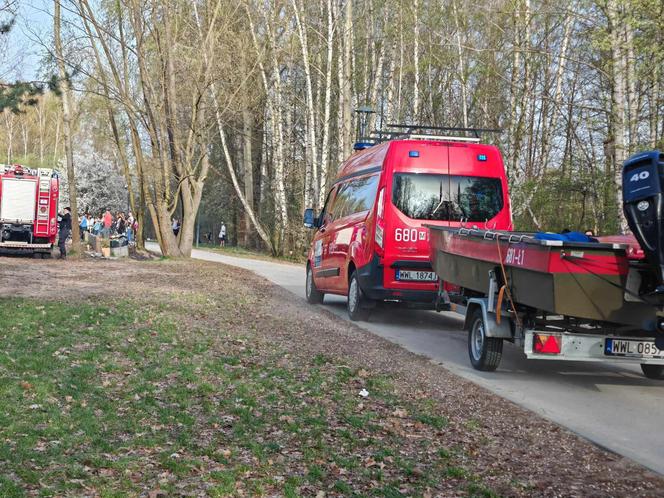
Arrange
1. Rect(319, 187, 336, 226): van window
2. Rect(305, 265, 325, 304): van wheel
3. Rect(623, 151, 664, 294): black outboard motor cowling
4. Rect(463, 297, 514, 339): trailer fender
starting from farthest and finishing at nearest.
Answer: Rect(305, 265, 325, 304): van wheel, Rect(319, 187, 336, 226): van window, Rect(463, 297, 514, 339): trailer fender, Rect(623, 151, 664, 294): black outboard motor cowling

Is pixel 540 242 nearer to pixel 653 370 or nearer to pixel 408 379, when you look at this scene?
pixel 408 379

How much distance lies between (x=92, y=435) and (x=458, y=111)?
3344cm

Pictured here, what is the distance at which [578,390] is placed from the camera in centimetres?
877

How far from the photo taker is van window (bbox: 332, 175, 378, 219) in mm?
13391

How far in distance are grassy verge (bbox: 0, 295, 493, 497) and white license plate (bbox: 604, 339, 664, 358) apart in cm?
228

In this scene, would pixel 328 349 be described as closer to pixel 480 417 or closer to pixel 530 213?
pixel 480 417

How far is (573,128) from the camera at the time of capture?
28.2 meters

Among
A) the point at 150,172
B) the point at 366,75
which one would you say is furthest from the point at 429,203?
the point at 366,75

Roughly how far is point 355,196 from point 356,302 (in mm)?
1872

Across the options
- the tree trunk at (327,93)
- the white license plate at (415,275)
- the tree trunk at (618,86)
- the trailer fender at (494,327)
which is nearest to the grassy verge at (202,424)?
the trailer fender at (494,327)

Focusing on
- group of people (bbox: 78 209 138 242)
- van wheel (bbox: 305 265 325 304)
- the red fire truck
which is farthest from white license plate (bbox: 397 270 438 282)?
group of people (bbox: 78 209 138 242)

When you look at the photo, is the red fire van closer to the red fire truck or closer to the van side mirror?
the van side mirror

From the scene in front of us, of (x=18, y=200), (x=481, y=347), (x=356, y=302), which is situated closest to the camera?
(x=481, y=347)

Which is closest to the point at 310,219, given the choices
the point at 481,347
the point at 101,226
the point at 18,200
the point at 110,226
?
the point at 481,347
